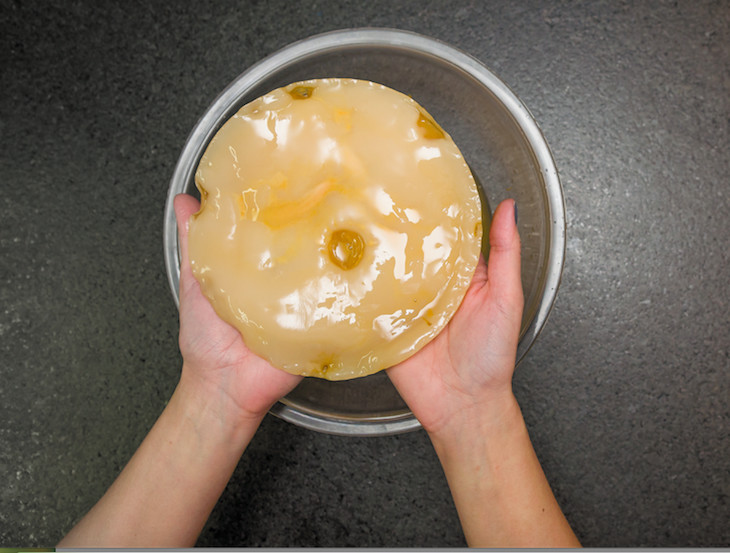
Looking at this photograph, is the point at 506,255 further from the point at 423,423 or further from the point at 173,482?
the point at 173,482

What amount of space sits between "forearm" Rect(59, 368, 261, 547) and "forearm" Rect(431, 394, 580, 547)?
0.21m

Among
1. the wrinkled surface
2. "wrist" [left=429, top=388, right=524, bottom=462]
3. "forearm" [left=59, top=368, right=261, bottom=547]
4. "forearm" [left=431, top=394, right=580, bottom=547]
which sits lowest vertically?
"forearm" [left=431, top=394, right=580, bottom=547]

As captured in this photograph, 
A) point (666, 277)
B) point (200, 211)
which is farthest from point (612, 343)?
point (200, 211)

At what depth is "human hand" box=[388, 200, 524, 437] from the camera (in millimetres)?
478

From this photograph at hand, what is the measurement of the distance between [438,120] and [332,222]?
19cm

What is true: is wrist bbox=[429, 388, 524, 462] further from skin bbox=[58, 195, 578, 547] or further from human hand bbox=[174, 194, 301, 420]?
human hand bbox=[174, 194, 301, 420]

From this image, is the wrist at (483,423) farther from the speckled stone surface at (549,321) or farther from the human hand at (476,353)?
the speckled stone surface at (549,321)

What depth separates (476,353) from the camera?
0.49 meters

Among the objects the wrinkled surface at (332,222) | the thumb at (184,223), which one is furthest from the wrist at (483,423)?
the thumb at (184,223)

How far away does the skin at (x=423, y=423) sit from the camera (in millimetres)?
489

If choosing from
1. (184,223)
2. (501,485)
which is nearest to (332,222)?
(184,223)

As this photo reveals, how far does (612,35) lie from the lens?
2.11 feet

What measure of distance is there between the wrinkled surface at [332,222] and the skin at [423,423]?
35 mm

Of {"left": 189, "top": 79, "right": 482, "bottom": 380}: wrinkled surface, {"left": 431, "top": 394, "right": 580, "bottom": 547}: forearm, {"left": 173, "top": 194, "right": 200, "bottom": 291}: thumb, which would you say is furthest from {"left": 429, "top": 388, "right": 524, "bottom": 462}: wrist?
{"left": 173, "top": 194, "right": 200, "bottom": 291}: thumb
